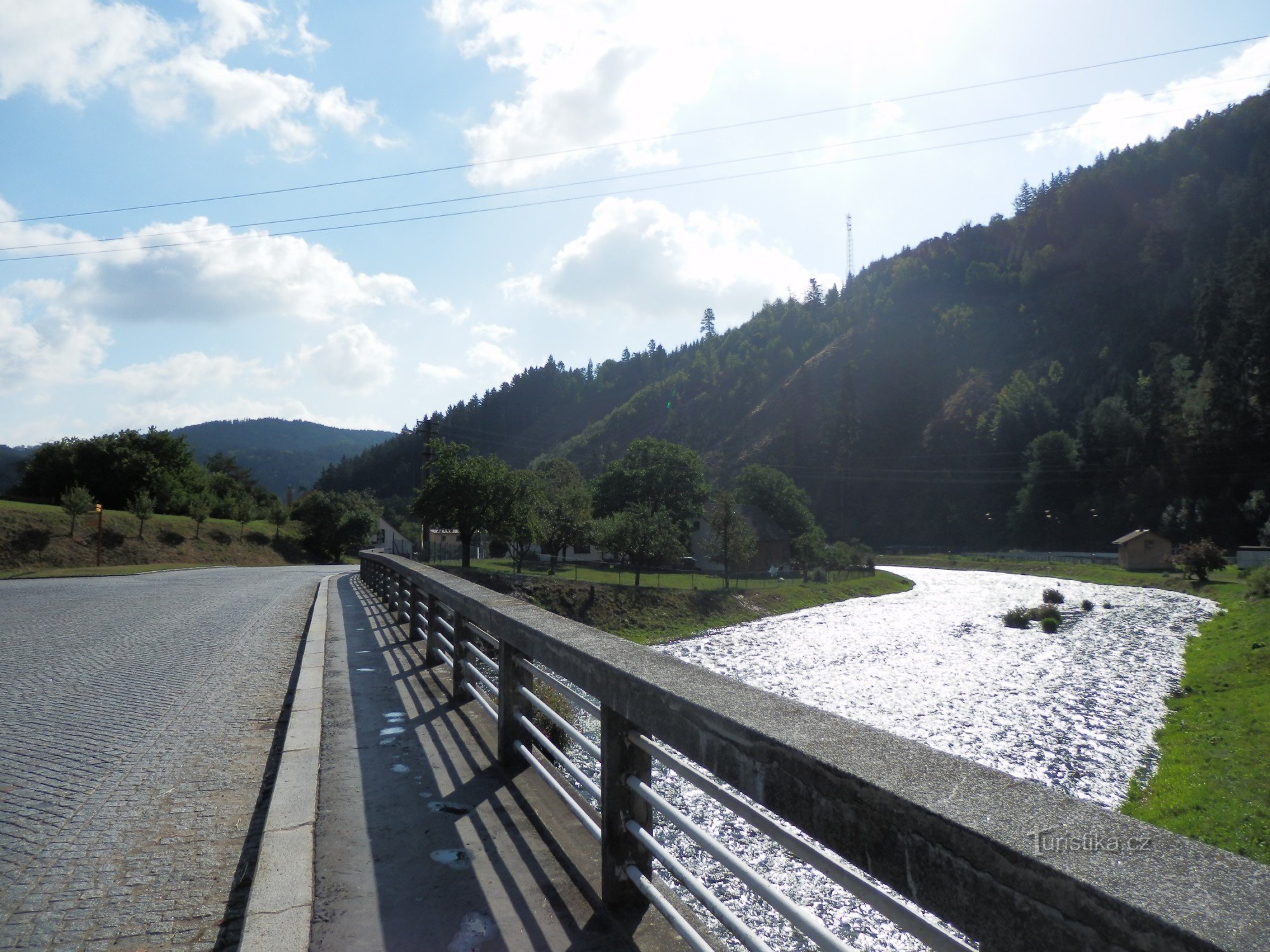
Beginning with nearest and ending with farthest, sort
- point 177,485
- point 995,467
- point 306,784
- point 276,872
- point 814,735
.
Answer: point 814,735
point 276,872
point 306,784
point 177,485
point 995,467

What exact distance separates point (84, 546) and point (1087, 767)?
48.3 m

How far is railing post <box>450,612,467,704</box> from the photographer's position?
6.32 m

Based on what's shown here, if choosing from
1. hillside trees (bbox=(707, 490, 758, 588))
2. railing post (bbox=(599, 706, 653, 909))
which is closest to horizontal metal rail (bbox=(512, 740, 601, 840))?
railing post (bbox=(599, 706, 653, 909))

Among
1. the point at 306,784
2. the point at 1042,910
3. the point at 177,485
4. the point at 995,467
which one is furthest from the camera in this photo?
the point at 995,467

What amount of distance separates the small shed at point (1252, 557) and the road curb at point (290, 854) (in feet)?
209

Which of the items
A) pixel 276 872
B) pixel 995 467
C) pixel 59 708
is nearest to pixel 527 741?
pixel 276 872

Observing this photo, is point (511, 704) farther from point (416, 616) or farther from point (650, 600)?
point (650, 600)

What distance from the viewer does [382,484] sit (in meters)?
137

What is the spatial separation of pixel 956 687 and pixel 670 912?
25888 mm

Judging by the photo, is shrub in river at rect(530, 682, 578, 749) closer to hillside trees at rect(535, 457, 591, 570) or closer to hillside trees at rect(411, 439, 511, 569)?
hillside trees at rect(411, 439, 511, 569)

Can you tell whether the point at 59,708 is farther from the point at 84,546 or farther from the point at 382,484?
the point at 382,484

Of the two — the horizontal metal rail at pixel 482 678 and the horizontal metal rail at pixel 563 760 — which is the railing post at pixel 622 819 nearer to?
the horizontal metal rail at pixel 563 760

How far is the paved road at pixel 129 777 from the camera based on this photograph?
10.7ft

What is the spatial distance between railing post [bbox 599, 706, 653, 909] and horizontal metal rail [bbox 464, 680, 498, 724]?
6.98 ft
